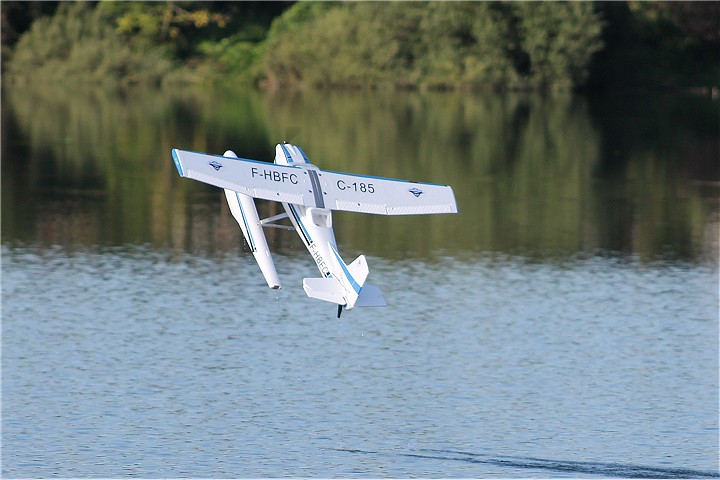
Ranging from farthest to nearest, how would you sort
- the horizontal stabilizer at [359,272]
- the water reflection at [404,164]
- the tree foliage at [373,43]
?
the tree foliage at [373,43]
the water reflection at [404,164]
the horizontal stabilizer at [359,272]

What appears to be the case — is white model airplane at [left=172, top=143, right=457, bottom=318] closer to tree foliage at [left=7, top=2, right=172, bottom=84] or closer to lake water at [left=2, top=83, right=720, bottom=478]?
lake water at [left=2, top=83, right=720, bottom=478]

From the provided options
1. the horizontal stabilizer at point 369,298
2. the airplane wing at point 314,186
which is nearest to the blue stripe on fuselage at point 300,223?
the airplane wing at point 314,186

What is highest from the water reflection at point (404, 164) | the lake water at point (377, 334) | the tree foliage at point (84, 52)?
the tree foliage at point (84, 52)

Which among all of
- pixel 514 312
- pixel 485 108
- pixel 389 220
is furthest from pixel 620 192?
pixel 485 108

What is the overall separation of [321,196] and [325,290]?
1265mm

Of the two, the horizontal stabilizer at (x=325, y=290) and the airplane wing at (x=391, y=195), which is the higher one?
the airplane wing at (x=391, y=195)

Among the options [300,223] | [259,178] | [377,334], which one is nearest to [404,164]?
[377,334]

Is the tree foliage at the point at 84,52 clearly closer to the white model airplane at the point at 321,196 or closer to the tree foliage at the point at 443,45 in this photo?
the tree foliage at the point at 443,45

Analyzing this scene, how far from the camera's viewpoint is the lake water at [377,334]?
20.8 metres

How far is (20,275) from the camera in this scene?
32.2 m

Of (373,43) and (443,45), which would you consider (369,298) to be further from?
(443,45)

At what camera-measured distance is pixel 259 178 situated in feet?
59.7

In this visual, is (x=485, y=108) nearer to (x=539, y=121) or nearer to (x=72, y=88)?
(x=539, y=121)

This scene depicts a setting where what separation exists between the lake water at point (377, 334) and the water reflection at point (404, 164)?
9.0 inches
